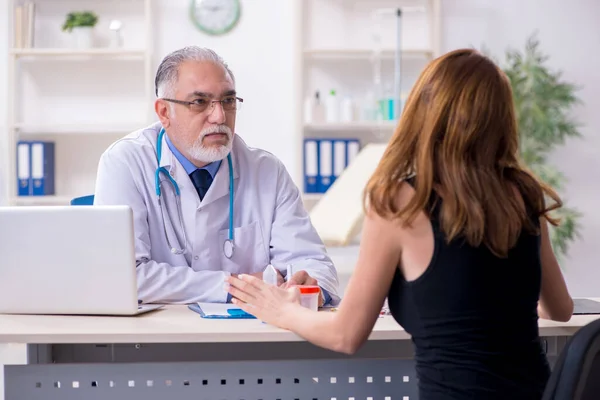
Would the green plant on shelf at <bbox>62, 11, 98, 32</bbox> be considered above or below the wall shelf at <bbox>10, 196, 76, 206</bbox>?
above

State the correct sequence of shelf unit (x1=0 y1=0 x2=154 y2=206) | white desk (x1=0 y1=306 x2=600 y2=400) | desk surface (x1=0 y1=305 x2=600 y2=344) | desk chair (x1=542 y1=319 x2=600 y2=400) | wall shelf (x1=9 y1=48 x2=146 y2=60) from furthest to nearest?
shelf unit (x1=0 y1=0 x2=154 y2=206)
wall shelf (x1=9 y1=48 x2=146 y2=60)
white desk (x1=0 y1=306 x2=600 y2=400)
desk surface (x1=0 y1=305 x2=600 y2=344)
desk chair (x1=542 y1=319 x2=600 y2=400)

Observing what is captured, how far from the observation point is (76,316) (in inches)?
70.6

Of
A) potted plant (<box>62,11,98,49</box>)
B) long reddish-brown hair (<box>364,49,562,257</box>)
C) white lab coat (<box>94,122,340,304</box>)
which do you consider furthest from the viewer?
potted plant (<box>62,11,98,49</box>)

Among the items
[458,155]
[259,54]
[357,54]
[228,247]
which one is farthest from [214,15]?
[458,155]

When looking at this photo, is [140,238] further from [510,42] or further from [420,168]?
[510,42]

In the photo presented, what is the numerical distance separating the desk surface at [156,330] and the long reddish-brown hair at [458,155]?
1.09 feet

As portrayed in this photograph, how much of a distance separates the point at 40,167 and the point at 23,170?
0.32ft

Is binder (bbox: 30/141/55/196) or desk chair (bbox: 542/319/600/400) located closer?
desk chair (bbox: 542/319/600/400)

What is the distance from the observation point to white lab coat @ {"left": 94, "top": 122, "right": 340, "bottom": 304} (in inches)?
86.4

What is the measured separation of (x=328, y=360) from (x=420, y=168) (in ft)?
1.81

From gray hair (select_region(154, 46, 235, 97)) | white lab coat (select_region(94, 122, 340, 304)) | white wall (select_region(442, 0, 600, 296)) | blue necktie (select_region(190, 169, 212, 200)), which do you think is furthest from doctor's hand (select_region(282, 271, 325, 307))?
white wall (select_region(442, 0, 600, 296))

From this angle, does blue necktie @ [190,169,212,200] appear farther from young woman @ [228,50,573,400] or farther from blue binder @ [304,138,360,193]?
blue binder @ [304,138,360,193]

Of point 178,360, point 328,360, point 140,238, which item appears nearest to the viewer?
point 328,360

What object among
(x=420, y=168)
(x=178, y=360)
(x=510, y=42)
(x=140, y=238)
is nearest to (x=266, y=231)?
(x=140, y=238)
